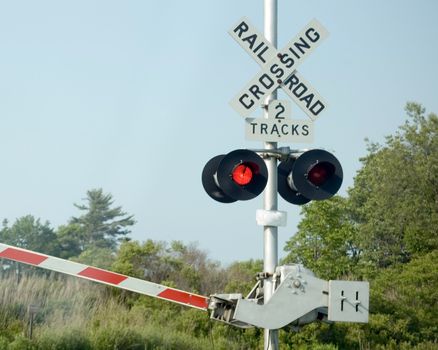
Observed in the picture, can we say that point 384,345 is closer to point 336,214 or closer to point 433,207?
point 336,214

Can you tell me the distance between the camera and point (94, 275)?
10164mm

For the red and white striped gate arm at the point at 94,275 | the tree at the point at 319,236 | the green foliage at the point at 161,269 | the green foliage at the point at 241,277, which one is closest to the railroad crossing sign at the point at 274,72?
the red and white striped gate arm at the point at 94,275

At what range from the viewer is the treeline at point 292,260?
1211 centimetres

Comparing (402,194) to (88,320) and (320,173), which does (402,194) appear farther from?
(320,173)

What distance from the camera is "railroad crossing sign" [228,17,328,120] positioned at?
831 cm

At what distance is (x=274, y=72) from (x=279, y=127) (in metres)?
0.53

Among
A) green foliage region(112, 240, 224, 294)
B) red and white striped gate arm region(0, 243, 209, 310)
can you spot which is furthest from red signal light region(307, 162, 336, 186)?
green foliage region(112, 240, 224, 294)

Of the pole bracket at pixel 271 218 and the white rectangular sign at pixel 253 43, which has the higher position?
the white rectangular sign at pixel 253 43

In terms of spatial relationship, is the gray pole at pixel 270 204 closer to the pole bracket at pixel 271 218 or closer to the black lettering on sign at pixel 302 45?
the pole bracket at pixel 271 218

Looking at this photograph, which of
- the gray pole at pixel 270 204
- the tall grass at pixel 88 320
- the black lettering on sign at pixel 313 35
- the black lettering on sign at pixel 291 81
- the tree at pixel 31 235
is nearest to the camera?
the gray pole at pixel 270 204

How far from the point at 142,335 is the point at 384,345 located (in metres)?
4.39

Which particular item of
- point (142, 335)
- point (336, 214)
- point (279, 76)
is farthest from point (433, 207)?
point (279, 76)

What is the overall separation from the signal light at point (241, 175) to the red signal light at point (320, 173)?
→ 46cm

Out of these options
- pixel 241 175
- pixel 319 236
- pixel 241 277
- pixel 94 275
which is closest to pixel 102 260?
pixel 241 277
